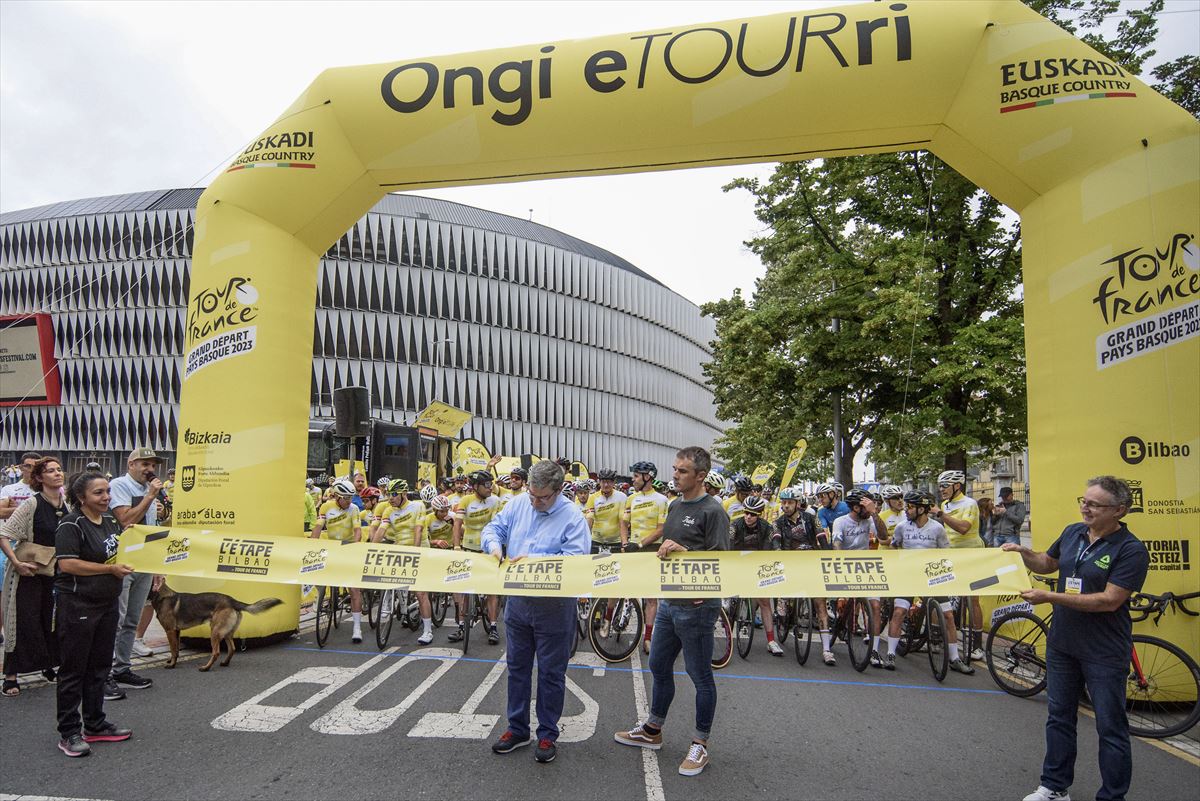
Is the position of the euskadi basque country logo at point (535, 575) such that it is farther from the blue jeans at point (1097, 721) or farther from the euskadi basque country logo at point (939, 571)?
the blue jeans at point (1097, 721)

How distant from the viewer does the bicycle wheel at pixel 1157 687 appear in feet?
20.3

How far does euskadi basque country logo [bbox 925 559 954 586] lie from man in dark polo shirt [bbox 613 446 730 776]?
162 cm

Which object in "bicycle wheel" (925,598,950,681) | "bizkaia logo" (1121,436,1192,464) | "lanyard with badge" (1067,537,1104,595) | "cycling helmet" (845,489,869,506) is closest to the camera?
"lanyard with badge" (1067,537,1104,595)

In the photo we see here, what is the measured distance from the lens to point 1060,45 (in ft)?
23.2

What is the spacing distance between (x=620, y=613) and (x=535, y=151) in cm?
520

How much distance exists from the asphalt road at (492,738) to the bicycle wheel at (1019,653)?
24 centimetres

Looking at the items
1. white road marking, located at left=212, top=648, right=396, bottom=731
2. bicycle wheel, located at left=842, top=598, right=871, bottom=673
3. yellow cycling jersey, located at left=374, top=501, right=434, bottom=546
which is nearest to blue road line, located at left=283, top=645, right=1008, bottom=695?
bicycle wheel, located at left=842, top=598, right=871, bottom=673

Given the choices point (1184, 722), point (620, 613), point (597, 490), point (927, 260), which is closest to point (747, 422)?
point (927, 260)

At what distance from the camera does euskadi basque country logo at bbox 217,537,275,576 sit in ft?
21.4

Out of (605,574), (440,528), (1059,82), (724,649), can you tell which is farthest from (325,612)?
(1059,82)

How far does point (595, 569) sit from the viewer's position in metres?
5.40

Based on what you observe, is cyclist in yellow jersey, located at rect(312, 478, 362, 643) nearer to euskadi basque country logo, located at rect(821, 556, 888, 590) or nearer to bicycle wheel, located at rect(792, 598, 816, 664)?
bicycle wheel, located at rect(792, 598, 816, 664)

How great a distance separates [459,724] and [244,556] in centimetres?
255

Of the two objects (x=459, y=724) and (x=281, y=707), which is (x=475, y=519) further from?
(x=459, y=724)
